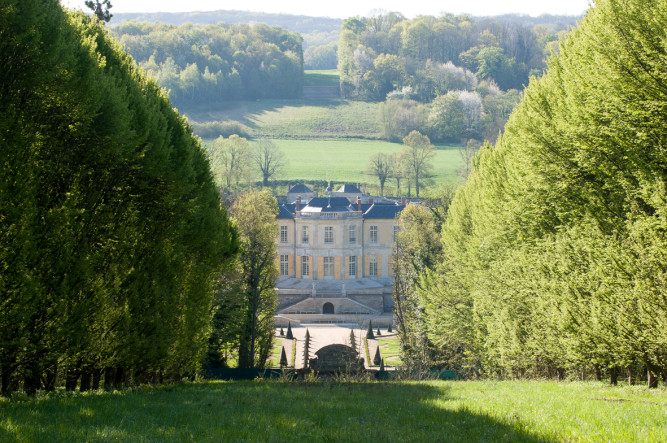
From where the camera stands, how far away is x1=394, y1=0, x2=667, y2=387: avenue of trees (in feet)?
44.0

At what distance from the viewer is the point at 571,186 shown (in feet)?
55.3

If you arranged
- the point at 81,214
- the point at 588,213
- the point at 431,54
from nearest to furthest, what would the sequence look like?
the point at 81,214
the point at 588,213
the point at 431,54

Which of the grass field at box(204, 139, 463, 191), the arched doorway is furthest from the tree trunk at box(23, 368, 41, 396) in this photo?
the grass field at box(204, 139, 463, 191)

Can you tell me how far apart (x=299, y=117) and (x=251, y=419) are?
11773 cm

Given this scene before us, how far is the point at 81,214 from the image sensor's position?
39.9 ft

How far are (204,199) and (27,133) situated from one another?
11.6 metres

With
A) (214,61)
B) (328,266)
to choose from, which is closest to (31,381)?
(328,266)

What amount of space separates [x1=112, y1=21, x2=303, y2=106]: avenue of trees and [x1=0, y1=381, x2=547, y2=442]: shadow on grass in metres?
118

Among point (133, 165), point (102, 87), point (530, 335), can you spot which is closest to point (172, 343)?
point (133, 165)

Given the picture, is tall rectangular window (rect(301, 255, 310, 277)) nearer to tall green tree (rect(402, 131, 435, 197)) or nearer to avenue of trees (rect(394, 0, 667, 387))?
tall green tree (rect(402, 131, 435, 197))

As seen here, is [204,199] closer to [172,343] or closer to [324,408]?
[172,343]

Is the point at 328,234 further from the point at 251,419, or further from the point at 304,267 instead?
the point at 251,419

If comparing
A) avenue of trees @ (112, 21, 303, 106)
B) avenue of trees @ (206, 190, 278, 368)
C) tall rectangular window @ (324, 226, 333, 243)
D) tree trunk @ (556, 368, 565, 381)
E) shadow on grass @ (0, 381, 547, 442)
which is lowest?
shadow on grass @ (0, 381, 547, 442)

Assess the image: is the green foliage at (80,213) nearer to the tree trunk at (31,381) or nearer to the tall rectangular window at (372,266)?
the tree trunk at (31,381)
